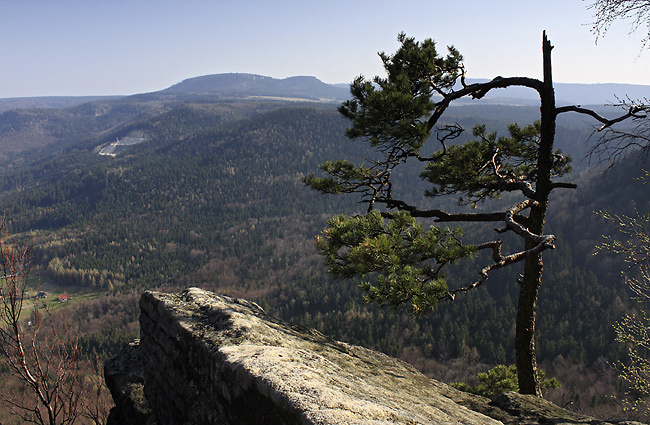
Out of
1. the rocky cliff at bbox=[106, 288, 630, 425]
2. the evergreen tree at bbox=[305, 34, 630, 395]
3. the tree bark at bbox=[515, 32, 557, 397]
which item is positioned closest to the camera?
the rocky cliff at bbox=[106, 288, 630, 425]

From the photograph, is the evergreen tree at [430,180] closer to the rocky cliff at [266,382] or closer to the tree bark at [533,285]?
the tree bark at [533,285]

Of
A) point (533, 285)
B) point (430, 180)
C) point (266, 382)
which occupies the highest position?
point (430, 180)

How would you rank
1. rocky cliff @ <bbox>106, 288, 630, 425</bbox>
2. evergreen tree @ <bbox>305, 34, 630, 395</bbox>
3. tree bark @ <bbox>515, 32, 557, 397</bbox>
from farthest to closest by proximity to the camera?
1. tree bark @ <bbox>515, 32, 557, 397</bbox>
2. evergreen tree @ <bbox>305, 34, 630, 395</bbox>
3. rocky cliff @ <bbox>106, 288, 630, 425</bbox>

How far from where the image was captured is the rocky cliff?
3842 millimetres

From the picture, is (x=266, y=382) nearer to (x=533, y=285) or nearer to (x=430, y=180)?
(x=533, y=285)

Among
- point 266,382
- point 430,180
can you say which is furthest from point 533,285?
point 266,382

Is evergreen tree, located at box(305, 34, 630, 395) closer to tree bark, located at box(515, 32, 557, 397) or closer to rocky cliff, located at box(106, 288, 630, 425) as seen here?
tree bark, located at box(515, 32, 557, 397)

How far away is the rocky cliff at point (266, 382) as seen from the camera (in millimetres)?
3842

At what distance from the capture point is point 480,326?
3482 inches

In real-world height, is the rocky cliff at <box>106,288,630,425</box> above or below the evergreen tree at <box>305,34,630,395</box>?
below

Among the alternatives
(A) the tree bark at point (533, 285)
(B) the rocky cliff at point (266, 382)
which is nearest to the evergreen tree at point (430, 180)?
(A) the tree bark at point (533, 285)

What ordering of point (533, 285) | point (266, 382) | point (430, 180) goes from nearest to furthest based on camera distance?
1. point (266, 382)
2. point (533, 285)
3. point (430, 180)

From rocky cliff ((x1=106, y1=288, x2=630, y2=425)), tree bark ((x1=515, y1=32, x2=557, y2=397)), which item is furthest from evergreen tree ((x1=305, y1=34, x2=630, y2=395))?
rocky cliff ((x1=106, y1=288, x2=630, y2=425))

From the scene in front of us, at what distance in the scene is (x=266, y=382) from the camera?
158 inches
